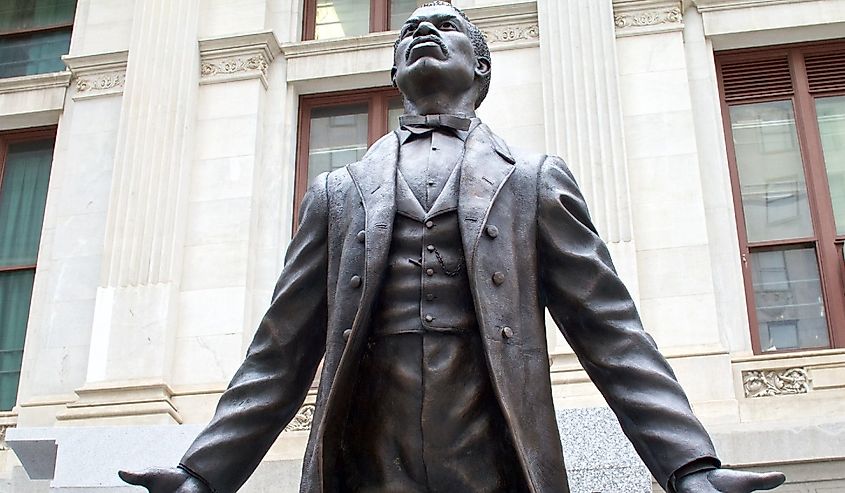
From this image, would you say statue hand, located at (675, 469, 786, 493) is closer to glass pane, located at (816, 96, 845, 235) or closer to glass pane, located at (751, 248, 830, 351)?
glass pane, located at (751, 248, 830, 351)

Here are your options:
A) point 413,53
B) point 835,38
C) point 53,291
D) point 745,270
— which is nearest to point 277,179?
point 53,291

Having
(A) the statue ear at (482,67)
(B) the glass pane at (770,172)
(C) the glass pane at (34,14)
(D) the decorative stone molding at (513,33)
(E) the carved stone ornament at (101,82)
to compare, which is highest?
(C) the glass pane at (34,14)

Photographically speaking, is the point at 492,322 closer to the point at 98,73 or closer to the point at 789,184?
the point at 789,184

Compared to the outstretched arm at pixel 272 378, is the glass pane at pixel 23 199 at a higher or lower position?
higher

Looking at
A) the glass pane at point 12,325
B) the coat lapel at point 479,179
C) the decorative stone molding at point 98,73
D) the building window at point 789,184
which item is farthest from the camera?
the decorative stone molding at point 98,73

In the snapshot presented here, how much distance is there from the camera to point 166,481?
3482mm

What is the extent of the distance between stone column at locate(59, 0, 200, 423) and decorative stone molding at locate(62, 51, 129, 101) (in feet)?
1.64

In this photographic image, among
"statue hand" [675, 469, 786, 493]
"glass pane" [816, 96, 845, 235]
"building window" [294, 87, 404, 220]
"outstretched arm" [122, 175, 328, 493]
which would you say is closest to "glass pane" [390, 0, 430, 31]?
"building window" [294, 87, 404, 220]

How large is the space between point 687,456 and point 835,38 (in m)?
11.7

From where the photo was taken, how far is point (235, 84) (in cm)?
1442

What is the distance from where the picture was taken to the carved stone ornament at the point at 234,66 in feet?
47.5

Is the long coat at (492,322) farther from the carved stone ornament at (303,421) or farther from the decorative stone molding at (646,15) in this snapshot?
the decorative stone molding at (646,15)

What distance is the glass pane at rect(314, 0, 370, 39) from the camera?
51.0 ft

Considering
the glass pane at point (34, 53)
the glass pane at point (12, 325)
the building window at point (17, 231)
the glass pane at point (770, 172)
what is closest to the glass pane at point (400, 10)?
the glass pane at point (770, 172)
